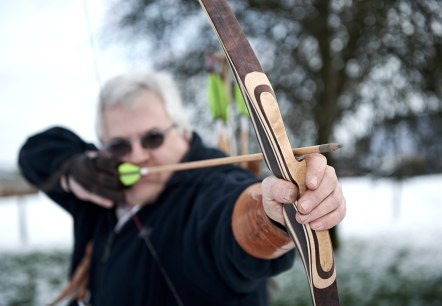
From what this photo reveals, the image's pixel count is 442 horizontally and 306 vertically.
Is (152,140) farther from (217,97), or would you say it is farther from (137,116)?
(217,97)

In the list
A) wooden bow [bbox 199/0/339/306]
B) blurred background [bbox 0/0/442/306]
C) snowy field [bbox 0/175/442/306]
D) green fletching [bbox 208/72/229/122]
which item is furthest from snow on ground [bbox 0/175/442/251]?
wooden bow [bbox 199/0/339/306]

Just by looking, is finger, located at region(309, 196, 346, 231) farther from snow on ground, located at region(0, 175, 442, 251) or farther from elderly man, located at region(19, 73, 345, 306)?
snow on ground, located at region(0, 175, 442, 251)

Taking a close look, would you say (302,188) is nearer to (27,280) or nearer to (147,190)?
(147,190)

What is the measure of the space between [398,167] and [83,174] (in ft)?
11.2

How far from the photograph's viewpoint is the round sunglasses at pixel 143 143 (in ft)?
3.59

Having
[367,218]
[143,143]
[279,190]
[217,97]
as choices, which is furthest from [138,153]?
[367,218]

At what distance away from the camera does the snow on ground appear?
4.95 m

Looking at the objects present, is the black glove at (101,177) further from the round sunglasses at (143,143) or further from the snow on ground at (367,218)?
the snow on ground at (367,218)

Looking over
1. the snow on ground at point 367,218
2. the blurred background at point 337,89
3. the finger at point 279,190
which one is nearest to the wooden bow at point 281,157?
the finger at point 279,190

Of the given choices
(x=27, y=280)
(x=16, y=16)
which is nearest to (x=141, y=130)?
(x=16, y=16)

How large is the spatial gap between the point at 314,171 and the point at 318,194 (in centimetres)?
2

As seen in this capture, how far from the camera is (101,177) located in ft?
3.57

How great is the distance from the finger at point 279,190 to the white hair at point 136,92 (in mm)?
579

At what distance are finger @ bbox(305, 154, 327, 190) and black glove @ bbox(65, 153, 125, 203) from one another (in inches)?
Answer: 24.3
